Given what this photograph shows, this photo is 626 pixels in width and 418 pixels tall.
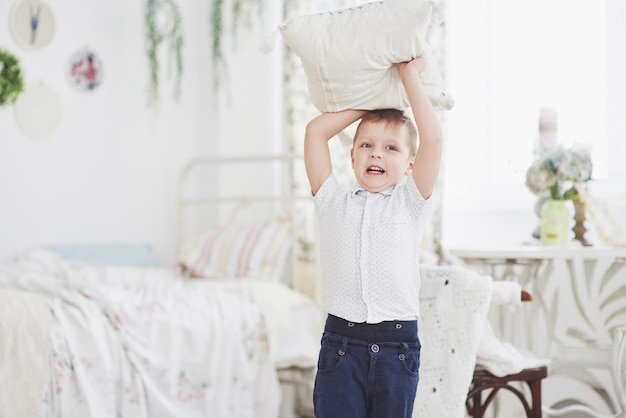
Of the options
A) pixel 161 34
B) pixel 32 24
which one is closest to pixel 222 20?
pixel 161 34

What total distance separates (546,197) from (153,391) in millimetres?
1482

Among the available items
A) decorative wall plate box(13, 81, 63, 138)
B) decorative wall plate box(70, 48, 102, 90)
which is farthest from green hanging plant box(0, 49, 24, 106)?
decorative wall plate box(70, 48, 102, 90)

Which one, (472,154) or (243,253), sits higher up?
(472,154)

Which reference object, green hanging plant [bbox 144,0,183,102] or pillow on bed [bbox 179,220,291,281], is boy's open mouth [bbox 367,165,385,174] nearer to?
pillow on bed [bbox 179,220,291,281]

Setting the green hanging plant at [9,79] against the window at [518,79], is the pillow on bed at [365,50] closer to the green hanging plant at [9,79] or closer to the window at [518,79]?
the window at [518,79]

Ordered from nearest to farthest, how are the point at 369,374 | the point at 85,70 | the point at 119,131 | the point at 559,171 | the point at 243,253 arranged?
the point at 369,374
the point at 559,171
the point at 243,253
the point at 85,70
the point at 119,131

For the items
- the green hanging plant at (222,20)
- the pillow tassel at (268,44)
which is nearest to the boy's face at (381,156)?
the pillow tassel at (268,44)

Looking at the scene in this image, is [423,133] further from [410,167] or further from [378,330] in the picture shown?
[378,330]

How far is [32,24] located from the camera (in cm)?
353

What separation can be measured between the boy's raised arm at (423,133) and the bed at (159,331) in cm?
138

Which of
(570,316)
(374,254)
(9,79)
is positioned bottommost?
(570,316)

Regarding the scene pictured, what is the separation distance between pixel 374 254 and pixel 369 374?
0.79 ft

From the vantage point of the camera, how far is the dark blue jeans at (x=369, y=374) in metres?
1.56

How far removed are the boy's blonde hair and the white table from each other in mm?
902
